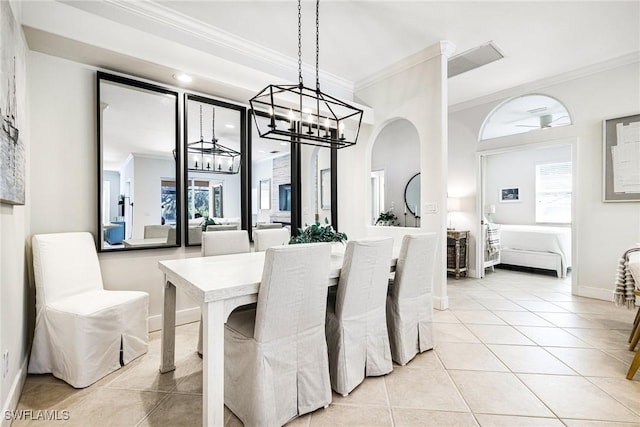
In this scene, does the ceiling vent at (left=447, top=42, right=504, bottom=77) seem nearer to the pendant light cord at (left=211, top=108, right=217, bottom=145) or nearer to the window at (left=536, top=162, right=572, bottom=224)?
the pendant light cord at (left=211, top=108, right=217, bottom=145)

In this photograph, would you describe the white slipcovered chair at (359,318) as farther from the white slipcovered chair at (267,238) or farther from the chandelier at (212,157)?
the chandelier at (212,157)

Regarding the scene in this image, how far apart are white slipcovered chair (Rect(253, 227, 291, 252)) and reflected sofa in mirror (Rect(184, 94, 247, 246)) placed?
537 mm

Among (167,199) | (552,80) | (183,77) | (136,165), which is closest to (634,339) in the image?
(552,80)

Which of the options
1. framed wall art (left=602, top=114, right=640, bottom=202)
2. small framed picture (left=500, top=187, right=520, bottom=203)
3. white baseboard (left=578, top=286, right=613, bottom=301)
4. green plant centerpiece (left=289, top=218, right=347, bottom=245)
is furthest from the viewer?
small framed picture (left=500, top=187, right=520, bottom=203)

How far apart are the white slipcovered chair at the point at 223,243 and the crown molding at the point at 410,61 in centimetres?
273

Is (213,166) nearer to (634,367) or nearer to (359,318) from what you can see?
(359,318)

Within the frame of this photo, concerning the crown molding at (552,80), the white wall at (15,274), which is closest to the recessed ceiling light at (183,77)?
the white wall at (15,274)

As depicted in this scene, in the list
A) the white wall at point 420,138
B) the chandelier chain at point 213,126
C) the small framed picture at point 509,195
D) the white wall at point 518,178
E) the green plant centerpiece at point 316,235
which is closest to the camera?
the green plant centerpiece at point 316,235

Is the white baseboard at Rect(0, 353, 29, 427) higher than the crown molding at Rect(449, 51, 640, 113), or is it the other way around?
the crown molding at Rect(449, 51, 640, 113)

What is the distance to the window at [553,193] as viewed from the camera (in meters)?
6.48

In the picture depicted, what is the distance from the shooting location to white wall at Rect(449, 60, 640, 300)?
11.7ft

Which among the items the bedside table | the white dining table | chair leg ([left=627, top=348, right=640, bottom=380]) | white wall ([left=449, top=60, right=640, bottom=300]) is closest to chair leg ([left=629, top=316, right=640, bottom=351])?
chair leg ([left=627, top=348, right=640, bottom=380])

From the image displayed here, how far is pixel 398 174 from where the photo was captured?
18.7 feet

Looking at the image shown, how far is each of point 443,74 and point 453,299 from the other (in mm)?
2629
